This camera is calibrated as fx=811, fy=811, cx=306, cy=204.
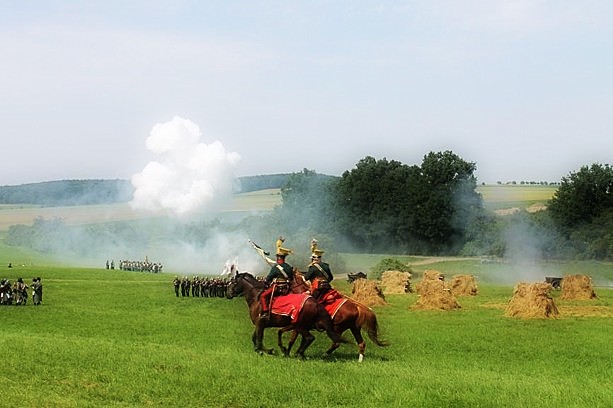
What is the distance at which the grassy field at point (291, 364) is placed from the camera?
1777cm

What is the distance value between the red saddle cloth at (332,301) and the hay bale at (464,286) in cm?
3450

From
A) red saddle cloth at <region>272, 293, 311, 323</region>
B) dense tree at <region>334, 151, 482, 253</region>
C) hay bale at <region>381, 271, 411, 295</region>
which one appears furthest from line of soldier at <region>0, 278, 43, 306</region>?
dense tree at <region>334, 151, 482, 253</region>

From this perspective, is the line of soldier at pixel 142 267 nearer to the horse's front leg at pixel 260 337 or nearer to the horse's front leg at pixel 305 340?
the horse's front leg at pixel 260 337

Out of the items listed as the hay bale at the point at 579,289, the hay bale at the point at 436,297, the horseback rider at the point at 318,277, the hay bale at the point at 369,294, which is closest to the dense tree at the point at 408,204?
the hay bale at the point at 579,289

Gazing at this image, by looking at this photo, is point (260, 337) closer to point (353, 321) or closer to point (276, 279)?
point (276, 279)

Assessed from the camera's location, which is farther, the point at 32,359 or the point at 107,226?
the point at 107,226

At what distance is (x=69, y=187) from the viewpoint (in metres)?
164

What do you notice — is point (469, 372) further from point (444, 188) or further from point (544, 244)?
point (444, 188)

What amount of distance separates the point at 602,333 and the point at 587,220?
74.5 metres

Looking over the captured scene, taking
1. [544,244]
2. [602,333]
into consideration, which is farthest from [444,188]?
[602,333]

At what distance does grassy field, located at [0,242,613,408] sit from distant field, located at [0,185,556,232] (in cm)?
8489

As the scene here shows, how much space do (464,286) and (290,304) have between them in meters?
36.4

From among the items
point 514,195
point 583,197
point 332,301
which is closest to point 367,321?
point 332,301

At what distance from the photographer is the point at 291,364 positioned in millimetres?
22094
